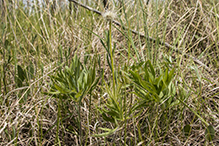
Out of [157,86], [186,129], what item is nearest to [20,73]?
[157,86]

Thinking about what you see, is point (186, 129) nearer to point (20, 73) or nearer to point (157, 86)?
point (157, 86)

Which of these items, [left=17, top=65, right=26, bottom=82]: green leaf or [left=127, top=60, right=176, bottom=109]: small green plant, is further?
[left=17, top=65, right=26, bottom=82]: green leaf

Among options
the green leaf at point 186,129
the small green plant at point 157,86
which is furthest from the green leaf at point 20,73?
the green leaf at point 186,129

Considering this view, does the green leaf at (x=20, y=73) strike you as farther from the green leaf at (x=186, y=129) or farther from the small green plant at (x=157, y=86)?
the green leaf at (x=186, y=129)

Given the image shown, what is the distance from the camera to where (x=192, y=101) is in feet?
4.01

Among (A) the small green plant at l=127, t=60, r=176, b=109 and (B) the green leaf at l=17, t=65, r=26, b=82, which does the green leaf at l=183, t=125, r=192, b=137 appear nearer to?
(A) the small green plant at l=127, t=60, r=176, b=109

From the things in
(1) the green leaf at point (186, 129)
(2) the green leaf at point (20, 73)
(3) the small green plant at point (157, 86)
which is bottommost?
(1) the green leaf at point (186, 129)

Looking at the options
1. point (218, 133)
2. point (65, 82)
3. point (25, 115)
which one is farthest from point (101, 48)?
point (218, 133)

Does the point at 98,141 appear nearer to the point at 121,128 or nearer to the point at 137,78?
the point at 121,128

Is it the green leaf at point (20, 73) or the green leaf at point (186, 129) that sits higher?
the green leaf at point (20, 73)

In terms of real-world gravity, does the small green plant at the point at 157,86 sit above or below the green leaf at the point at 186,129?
above

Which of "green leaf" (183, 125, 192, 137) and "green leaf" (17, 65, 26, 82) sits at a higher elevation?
"green leaf" (17, 65, 26, 82)

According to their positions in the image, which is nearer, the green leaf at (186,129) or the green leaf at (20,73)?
the green leaf at (186,129)

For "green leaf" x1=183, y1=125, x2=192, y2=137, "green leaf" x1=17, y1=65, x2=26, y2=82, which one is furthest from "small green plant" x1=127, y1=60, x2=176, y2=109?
"green leaf" x1=17, y1=65, x2=26, y2=82
